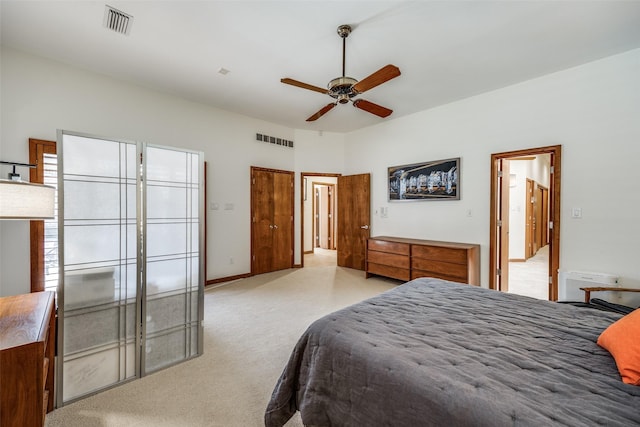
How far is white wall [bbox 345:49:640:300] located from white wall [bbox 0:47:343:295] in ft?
8.91

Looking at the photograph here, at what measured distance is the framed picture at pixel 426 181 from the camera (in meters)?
4.36

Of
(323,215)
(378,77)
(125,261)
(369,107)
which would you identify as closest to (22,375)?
(125,261)

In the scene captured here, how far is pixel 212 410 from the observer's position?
1782 millimetres

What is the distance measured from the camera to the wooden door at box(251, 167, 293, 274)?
5281 millimetres

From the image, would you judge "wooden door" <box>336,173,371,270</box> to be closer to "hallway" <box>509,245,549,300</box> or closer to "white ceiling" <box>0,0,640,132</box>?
"white ceiling" <box>0,0,640,132</box>

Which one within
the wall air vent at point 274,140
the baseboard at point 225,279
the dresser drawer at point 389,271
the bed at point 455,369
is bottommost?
the baseboard at point 225,279

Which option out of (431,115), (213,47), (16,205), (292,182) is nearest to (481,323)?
(16,205)

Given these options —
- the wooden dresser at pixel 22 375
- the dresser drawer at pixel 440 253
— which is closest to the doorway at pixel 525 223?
the dresser drawer at pixel 440 253

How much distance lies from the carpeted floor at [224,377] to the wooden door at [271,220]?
1422mm

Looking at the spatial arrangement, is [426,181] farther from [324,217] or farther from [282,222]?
[324,217]

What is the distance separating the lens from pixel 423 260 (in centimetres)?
421

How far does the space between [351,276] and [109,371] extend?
12.8 feet

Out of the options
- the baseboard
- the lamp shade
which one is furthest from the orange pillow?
the baseboard

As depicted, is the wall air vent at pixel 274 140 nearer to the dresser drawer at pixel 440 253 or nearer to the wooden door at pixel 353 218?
the wooden door at pixel 353 218
